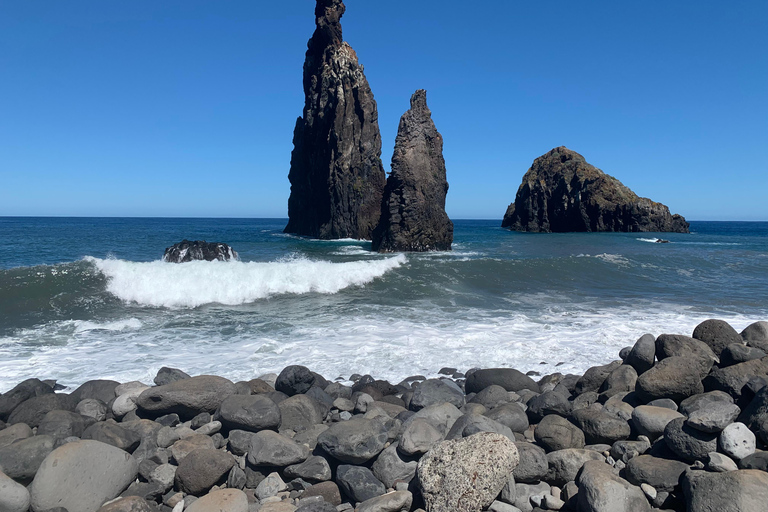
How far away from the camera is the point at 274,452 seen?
425cm

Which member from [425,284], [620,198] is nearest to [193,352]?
[425,284]

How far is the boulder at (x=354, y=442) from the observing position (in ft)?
13.7

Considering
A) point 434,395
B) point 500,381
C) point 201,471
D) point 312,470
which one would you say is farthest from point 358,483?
point 500,381

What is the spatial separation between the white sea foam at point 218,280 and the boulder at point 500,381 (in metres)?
8.49

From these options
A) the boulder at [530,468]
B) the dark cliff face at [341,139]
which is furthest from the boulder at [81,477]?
the dark cliff face at [341,139]

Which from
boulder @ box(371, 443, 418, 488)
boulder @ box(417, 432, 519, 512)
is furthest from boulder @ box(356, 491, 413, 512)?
boulder @ box(371, 443, 418, 488)

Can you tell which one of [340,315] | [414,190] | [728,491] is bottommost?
[340,315]

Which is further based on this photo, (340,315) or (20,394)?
(340,315)

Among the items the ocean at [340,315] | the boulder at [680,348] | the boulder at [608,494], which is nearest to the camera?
the boulder at [608,494]

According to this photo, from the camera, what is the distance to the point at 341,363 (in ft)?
25.1

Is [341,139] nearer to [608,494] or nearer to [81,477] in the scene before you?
[81,477]

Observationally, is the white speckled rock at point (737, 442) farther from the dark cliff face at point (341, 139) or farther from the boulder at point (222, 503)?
the dark cliff face at point (341, 139)

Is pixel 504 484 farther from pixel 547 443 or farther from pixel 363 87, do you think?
pixel 363 87

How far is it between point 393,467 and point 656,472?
6.56ft
